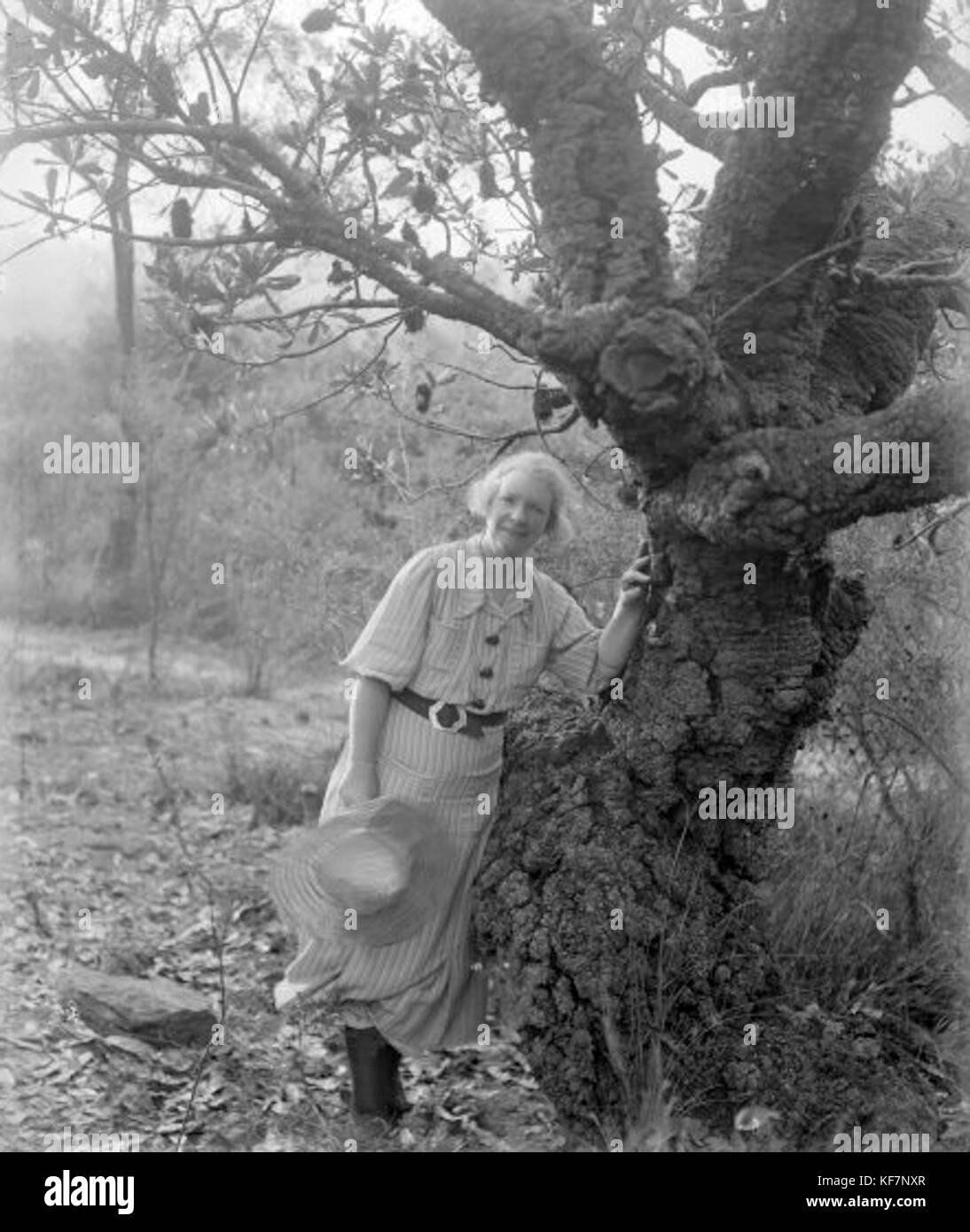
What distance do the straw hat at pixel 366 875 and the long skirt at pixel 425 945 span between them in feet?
0.10

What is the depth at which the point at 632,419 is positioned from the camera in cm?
380

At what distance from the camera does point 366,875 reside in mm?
4113

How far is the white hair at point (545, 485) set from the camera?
4.22 meters

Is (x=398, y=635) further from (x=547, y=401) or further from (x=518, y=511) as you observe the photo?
(x=547, y=401)

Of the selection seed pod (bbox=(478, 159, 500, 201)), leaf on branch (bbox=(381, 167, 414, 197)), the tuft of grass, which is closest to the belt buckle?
leaf on branch (bbox=(381, 167, 414, 197))

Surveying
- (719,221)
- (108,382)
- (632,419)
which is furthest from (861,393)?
(108,382)

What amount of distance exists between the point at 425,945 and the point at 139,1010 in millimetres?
1393

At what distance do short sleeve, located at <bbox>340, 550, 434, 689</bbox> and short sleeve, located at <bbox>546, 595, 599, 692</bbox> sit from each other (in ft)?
1.43

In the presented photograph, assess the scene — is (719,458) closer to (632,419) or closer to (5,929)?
(632,419)

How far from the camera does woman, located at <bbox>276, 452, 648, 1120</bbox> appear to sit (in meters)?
4.21

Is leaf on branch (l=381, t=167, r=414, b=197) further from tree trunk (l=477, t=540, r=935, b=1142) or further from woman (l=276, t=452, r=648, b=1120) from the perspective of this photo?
tree trunk (l=477, t=540, r=935, b=1142)

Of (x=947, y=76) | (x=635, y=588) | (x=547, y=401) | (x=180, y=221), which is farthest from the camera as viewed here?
(x=947, y=76)

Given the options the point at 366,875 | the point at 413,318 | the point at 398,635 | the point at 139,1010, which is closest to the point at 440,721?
the point at 398,635

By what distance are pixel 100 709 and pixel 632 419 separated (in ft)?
25.0
